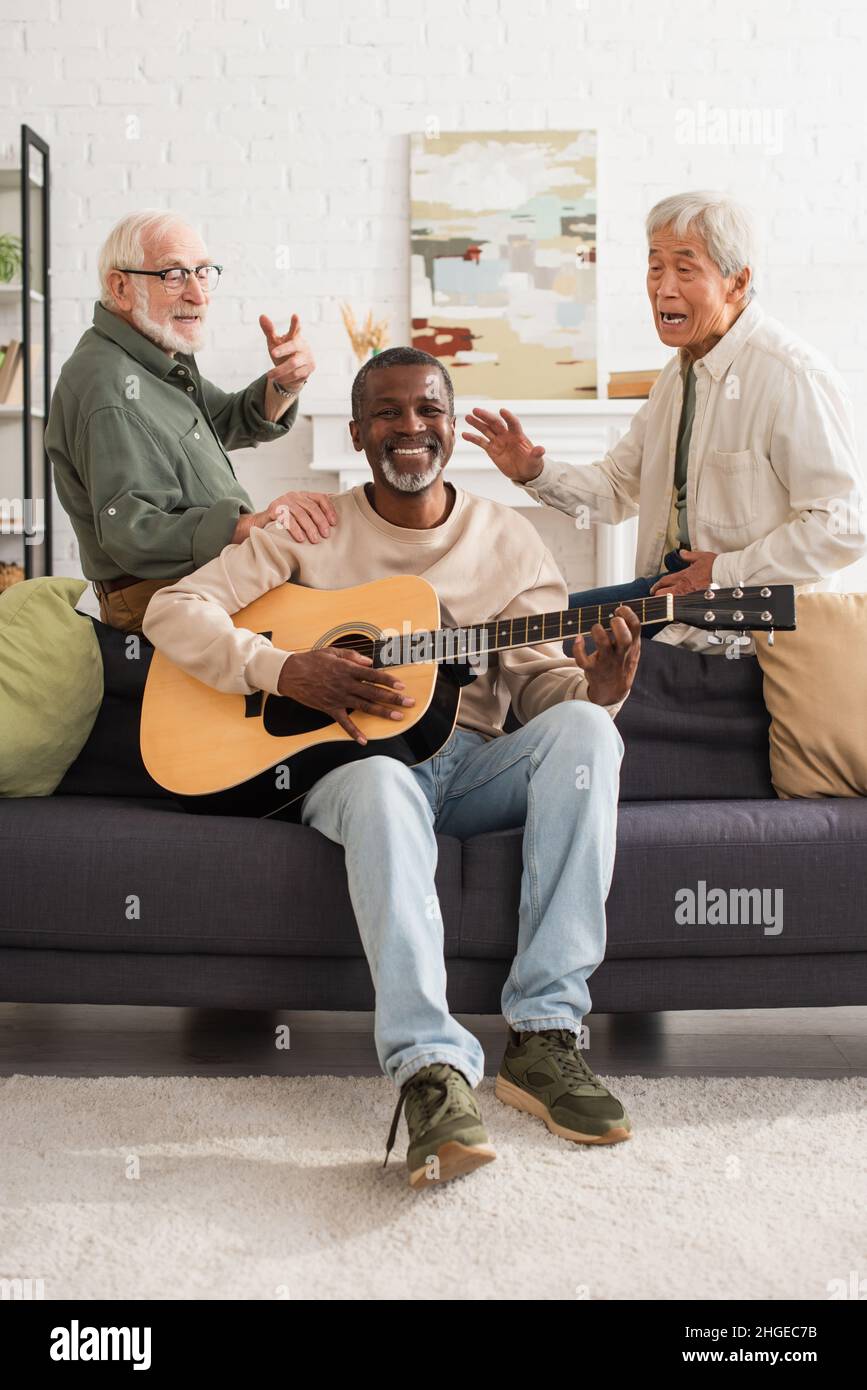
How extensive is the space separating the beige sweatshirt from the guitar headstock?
0.28 m

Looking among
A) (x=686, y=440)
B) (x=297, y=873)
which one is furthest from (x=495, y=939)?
(x=686, y=440)

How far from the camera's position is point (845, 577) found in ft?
15.8

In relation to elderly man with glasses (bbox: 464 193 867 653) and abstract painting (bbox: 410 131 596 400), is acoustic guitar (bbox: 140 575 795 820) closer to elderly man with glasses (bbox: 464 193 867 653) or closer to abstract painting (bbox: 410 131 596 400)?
elderly man with glasses (bbox: 464 193 867 653)

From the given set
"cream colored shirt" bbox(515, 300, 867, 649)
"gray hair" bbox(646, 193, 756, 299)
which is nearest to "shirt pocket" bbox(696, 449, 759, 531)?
"cream colored shirt" bbox(515, 300, 867, 649)

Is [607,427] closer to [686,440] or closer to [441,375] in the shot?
[686,440]

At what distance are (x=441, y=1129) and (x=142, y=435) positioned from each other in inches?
60.1

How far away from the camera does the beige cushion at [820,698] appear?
226 cm

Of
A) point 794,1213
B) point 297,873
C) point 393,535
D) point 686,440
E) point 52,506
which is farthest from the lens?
point 52,506

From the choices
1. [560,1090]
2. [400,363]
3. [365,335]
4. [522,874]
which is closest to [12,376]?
[365,335]

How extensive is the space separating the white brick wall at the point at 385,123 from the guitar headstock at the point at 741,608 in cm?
302

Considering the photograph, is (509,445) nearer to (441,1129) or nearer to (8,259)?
(441,1129)

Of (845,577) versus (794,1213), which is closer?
(794,1213)

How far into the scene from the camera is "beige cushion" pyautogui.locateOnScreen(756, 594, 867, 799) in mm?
2256

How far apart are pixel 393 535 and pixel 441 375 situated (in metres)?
0.28
